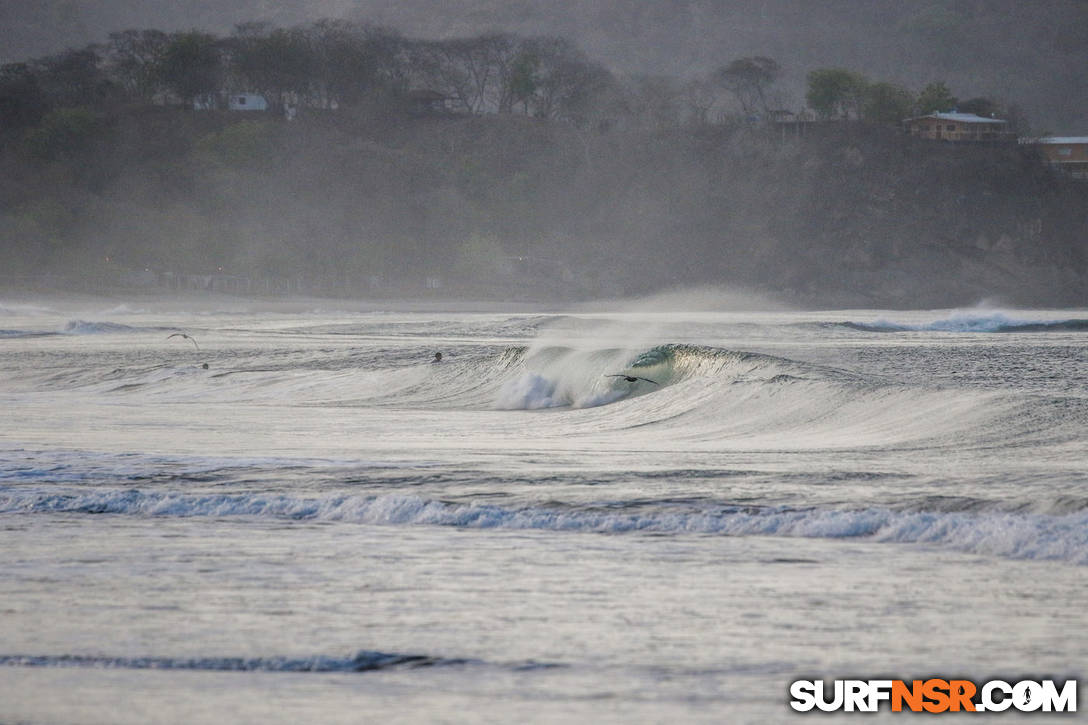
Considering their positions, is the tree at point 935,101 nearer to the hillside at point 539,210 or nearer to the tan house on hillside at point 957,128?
the tan house on hillside at point 957,128

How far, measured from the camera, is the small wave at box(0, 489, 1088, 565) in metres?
9.05

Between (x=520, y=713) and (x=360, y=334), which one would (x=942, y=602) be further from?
(x=360, y=334)

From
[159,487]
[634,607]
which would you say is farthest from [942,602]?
[159,487]

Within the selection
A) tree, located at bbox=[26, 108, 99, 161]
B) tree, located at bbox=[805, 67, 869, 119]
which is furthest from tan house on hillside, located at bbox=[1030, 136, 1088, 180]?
tree, located at bbox=[26, 108, 99, 161]

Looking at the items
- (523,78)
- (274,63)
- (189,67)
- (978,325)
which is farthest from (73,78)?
(978,325)

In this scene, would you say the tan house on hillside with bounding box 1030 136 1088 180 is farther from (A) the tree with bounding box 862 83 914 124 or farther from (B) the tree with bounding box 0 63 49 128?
(B) the tree with bounding box 0 63 49 128

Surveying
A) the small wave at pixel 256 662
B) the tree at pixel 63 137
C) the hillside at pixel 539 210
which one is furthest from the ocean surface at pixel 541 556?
the tree at pixel 63 137

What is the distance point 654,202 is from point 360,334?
89.2 m

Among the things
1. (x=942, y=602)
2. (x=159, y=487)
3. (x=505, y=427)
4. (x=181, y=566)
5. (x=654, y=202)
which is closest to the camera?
(x=942, y=602)

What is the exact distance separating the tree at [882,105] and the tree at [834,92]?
0.90 meters

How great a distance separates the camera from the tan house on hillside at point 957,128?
149 metres

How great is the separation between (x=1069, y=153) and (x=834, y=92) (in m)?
30.7

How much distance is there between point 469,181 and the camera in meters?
134

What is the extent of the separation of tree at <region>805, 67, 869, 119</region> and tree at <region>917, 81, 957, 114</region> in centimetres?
983
